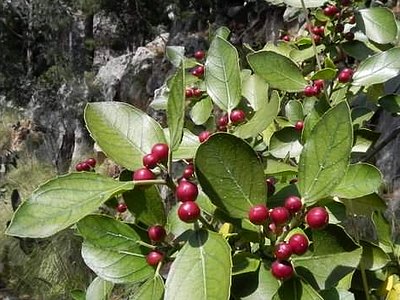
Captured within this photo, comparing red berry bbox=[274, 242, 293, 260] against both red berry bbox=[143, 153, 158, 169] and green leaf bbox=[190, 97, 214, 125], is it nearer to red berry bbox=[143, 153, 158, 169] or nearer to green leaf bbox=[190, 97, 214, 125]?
red berry bbox=[143, 153, 158, 169]

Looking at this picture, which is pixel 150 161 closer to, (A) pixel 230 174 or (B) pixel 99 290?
(A) pixel 230 174

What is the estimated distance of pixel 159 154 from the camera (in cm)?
46

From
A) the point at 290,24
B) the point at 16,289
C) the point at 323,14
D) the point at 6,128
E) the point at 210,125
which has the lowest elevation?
the point at 6,128

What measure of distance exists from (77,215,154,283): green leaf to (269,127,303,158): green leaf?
300mm

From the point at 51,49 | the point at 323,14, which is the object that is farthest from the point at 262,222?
the point at 51,49

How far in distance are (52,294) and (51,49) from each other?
665 cm

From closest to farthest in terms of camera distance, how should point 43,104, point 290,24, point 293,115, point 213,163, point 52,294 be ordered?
point 213,163 → point 293,115 → point 52,294 → point 290,24 → point 43,104

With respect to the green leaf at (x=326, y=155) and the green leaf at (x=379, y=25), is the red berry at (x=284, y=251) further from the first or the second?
the green leaf at (x=379, y=25)

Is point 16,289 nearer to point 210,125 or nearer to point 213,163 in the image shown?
point 210,125

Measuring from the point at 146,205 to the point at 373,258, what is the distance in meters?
0.29

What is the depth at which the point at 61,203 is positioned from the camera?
437 millimetres

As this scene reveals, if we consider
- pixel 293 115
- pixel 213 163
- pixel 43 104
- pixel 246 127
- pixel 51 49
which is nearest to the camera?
pixel 213 163

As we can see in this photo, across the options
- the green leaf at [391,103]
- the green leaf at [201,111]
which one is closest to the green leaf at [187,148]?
the green leaf at [201,111]

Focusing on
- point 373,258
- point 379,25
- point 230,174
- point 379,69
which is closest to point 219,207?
point 230,174
